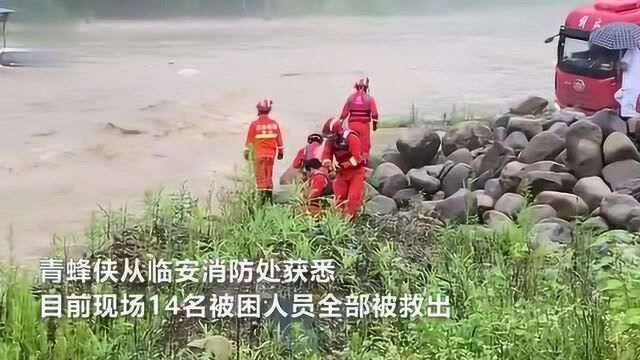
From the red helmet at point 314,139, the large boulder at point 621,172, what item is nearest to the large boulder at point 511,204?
the large boulder at point 621,172

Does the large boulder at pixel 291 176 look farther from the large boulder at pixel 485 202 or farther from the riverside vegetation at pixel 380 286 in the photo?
the large boulder at pixel 485 202

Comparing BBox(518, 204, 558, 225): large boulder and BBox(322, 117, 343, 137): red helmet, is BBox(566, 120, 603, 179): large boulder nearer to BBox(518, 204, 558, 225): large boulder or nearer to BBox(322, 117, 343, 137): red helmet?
BBox(518, 204, 558, 225): large boulder

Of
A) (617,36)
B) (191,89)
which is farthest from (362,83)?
(617,36)

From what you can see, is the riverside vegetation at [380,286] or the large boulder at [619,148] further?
the large boulder at [619,148]

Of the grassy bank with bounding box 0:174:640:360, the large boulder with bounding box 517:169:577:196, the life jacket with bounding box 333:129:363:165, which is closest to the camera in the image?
the grassy bank with bounding box 0:174:640:360

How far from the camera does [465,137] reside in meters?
2.03

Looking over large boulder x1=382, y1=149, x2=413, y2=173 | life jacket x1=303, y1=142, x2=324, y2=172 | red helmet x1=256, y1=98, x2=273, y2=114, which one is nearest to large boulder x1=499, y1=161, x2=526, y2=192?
large boulder x1=382, y1=149, x2=413, y2=173

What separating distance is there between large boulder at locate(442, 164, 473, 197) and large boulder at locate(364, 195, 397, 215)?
15cm

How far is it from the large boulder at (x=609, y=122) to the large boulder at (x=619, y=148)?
1 cm

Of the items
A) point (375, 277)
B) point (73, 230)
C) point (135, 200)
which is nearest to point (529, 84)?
point (375, 277)

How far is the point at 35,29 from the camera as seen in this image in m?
1.87

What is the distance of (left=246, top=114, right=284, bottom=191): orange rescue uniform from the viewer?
6.21 ft

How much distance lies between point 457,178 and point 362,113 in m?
0.27

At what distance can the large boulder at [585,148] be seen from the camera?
78.4 inches
